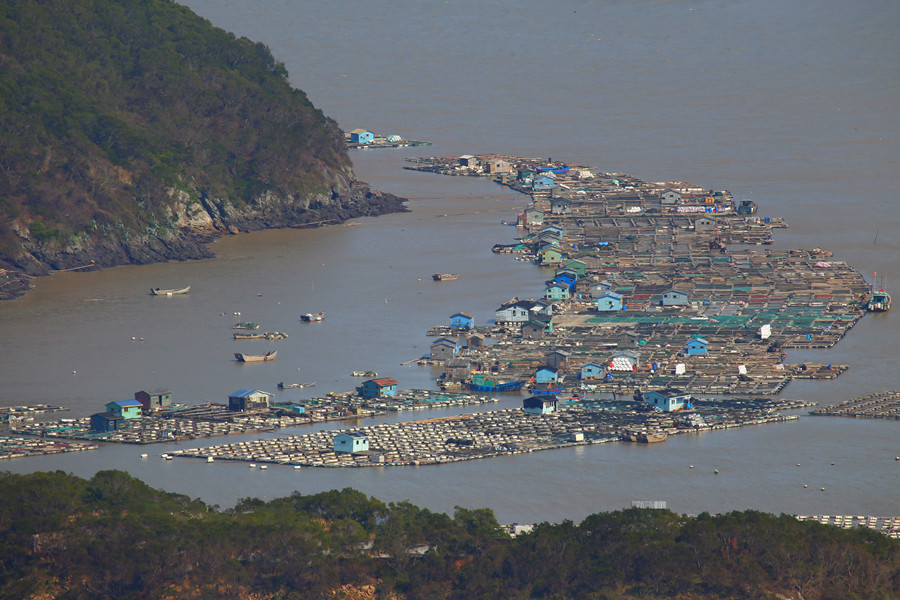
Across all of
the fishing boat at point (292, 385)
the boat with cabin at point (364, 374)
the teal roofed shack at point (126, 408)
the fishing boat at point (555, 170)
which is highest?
the fishing boat at point (555, 170)

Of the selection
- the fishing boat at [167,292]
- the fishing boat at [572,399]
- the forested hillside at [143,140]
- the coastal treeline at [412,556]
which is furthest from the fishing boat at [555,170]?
the coastal treeline at [412,556]

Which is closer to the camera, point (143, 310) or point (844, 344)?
point (844, 344)

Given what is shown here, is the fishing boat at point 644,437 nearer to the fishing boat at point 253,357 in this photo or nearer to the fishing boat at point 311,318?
the fishing boat at point 253,357

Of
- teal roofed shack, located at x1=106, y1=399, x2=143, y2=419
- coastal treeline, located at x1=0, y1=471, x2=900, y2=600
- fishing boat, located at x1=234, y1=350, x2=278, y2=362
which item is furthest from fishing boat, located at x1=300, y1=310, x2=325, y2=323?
coastal treeline, located at x1=0, y1=471, x2=900, y2=600

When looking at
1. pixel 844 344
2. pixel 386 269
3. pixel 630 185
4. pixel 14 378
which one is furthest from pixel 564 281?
pixel 630 185

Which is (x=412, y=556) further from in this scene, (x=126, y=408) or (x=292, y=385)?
(x=292, y=385)

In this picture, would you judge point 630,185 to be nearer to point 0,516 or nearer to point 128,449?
point 128,449

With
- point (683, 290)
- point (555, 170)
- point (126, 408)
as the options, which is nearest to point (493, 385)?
point (126, 408)
